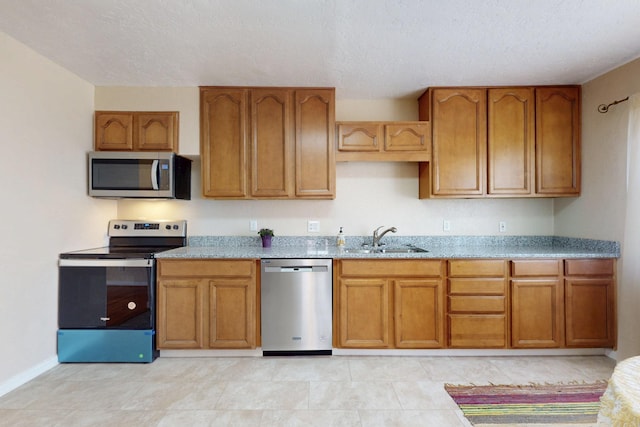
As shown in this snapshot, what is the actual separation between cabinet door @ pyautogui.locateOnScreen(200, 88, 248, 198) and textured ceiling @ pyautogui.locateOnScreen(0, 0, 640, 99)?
0.15 meters

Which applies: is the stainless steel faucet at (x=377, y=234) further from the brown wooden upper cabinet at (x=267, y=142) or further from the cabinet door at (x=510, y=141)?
the cabinet door at (x=510, y=141)

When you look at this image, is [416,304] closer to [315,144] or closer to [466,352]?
[466,352]

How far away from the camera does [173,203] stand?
3.25 meters

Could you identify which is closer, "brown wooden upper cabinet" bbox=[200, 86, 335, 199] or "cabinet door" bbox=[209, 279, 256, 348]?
"cabinet door" bbox=[209, 279, 256, 348]

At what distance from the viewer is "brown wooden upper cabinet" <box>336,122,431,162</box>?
9.81ft

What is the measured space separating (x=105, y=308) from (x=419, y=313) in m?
2.57

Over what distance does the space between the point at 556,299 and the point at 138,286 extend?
11.3 ft

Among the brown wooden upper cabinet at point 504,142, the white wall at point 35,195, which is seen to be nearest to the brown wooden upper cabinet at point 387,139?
the brown wooden upper cabinet at point 504,142

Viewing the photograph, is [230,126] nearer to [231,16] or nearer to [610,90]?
[231,16]

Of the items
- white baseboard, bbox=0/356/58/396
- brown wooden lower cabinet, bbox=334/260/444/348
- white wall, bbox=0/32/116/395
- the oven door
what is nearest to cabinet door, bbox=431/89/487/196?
brown wooden lower cabinet, bbox=334/260/444/348

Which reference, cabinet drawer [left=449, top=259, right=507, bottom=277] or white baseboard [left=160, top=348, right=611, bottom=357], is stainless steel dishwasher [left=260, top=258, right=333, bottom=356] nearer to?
white baseboard [left=160, top=348, right=611, bottom=357]

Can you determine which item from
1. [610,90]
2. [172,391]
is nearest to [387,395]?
[172,391]

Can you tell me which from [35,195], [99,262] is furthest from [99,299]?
[35,195]

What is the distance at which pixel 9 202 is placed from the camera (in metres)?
2.19
